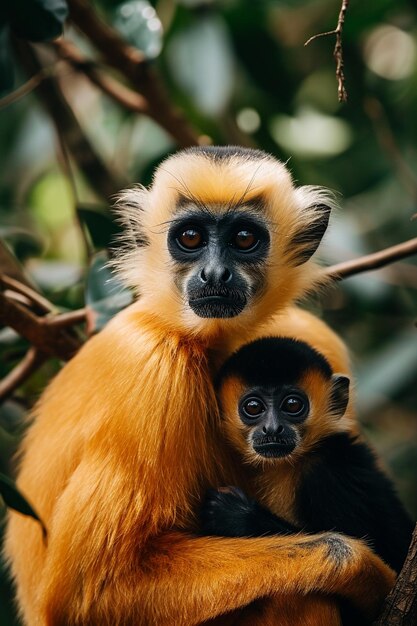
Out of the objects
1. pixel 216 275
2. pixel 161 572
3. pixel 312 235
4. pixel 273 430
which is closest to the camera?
pixel 161 572

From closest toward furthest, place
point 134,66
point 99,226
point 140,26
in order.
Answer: point 99,226
point 140,26
point 134,66

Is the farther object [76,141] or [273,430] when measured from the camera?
[76,141]

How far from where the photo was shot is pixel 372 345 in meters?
8.42

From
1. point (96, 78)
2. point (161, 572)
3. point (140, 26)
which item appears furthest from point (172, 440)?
point (96, 78)

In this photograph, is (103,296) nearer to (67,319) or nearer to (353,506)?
(67,319)

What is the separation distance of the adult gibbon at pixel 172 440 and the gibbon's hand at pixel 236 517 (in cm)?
9

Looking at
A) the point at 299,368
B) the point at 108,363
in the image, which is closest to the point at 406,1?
the point at 299,368

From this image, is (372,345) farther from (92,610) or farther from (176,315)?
(92,610)

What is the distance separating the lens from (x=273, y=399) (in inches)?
187

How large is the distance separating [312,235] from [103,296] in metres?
1.30

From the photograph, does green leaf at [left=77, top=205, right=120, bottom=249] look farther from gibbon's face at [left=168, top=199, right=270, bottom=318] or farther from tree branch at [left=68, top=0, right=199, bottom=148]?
tree branch at [left=68, top=0, right=199, bottom=148]

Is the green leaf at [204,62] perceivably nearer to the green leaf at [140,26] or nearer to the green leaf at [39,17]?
the green leaf at [140,26]

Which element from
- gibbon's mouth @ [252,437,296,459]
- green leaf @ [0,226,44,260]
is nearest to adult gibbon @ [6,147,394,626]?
gibbon's mouth @ [252,437,296,459]

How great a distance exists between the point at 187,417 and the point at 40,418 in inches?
39.1
